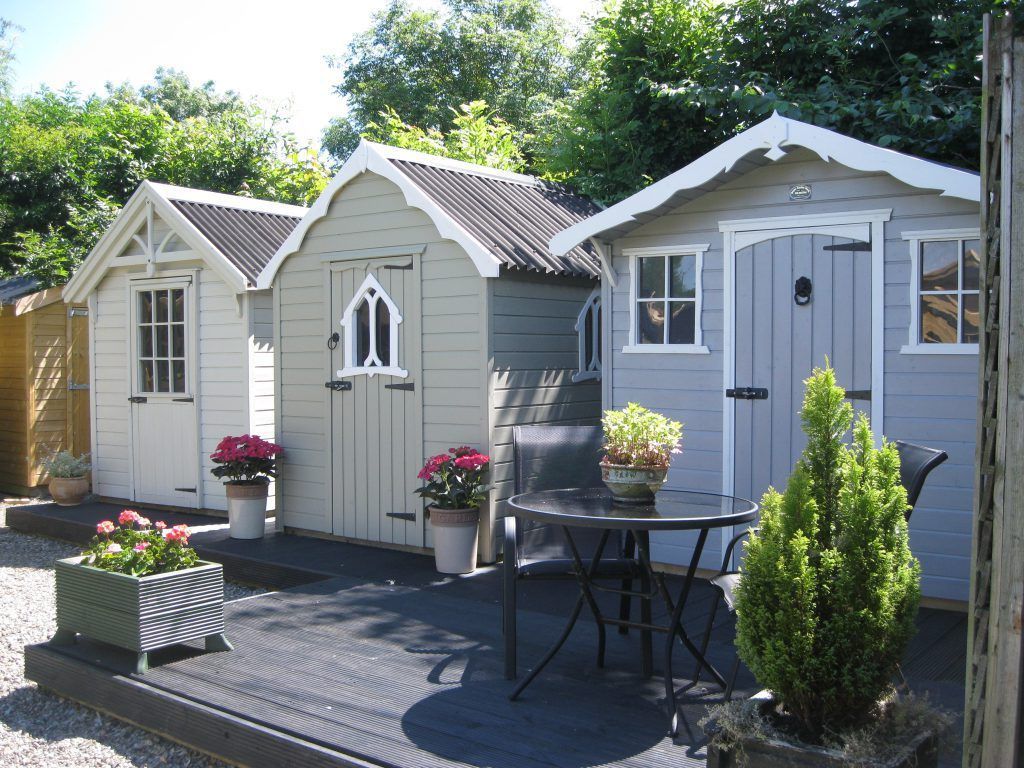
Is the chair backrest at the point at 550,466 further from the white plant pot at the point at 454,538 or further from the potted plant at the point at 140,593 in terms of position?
the white plant pot at the point at 454,538

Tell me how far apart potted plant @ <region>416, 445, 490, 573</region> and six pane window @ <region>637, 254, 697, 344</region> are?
1.39 m

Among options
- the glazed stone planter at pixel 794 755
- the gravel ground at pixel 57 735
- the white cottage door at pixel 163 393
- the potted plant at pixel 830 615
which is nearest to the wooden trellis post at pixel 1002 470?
the glazed stone planter at pixel 794 755

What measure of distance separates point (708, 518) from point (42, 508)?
776cm

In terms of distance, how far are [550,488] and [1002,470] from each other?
253cm

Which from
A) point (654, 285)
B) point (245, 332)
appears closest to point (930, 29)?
point (654, 285)

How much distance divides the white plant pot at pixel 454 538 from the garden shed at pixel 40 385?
6.28 metres

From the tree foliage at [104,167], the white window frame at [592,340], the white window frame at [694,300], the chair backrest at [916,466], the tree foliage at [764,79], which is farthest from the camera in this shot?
the tree foliage at [104,167]

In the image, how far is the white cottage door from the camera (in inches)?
355

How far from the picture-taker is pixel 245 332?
28.3 feet

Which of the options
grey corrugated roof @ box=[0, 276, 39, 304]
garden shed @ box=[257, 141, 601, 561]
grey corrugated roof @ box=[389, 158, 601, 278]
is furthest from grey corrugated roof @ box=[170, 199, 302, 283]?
grey corrugated roof @ box=[0, 276, 39, 304]

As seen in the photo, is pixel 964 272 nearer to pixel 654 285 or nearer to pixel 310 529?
pixel 654 285

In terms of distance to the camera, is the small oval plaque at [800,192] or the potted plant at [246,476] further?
the potted plant at [246,476]

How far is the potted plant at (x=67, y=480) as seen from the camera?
9.34 m

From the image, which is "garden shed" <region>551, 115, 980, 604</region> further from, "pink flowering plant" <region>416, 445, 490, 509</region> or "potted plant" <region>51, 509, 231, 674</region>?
"potted plant" <region>51, 509, 231, 674</region>
